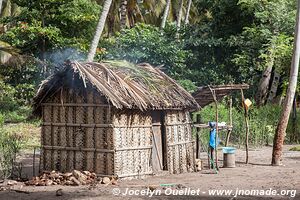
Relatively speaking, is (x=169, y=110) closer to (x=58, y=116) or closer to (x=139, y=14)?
(x=58, y=116)

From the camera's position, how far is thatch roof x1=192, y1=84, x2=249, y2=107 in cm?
1272

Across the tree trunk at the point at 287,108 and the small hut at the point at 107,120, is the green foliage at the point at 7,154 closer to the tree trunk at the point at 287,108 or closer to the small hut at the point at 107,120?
the small hut at the point at 107,120

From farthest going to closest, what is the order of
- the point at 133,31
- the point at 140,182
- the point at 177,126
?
→ the point at 133,31, the point at 177,126, the point at 140,182

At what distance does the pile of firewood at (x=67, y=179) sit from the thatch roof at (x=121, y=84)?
1604 millimetres

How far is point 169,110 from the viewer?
1205 cm

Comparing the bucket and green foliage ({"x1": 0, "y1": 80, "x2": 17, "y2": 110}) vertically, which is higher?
green foliage ({"x1": 0, "y1": 80, "x2": 17, "y2": 110})

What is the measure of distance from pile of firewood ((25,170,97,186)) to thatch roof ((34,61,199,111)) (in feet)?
5.26

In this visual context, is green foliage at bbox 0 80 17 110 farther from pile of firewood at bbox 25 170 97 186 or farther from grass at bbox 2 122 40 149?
pile of firewood at bbox 25 170 97 186

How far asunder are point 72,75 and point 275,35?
14.0m

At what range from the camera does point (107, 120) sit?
10664 mm

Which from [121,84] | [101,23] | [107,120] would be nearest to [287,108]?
[121,84]

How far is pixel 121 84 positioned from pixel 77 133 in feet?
4.71

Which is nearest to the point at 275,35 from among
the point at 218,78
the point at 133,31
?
the point at 218,78

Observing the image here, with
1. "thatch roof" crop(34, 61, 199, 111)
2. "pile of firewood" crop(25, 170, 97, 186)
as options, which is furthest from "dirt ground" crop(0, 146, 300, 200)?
"thatch roof" crop(34, 61, 199, 111)
